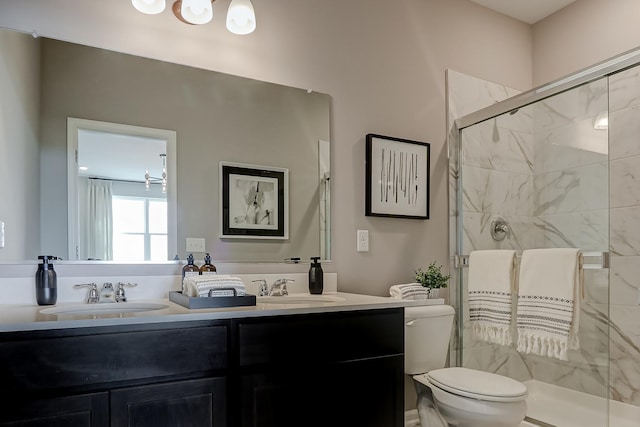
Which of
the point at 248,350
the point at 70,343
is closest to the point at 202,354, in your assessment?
the point at 248,350

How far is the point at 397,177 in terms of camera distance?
8.25ft

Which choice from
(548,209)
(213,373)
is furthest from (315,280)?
(548,209)

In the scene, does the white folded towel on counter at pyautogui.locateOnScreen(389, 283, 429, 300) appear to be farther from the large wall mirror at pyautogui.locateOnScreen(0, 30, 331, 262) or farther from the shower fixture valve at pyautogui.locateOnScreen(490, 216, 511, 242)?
the shower fixture valve at pyautogui.locateOnScreen(490, 216, 511, 242)

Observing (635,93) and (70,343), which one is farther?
(635,93)

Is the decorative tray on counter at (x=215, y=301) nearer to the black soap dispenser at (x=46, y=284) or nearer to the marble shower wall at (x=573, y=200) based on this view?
the black soap dispenser at (x=46, y=284)

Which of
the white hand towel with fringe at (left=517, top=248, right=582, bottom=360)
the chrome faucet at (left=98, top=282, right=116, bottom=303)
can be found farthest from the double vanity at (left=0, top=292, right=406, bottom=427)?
the white hand towel with fringe at (left=517, top=248, right=582, bottom=360)

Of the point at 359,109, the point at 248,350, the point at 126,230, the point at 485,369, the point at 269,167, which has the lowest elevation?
the point at 485,369

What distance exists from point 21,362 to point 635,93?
2972mm

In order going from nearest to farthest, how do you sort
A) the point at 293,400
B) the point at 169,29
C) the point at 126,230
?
the point at 293,400 → the point at 126,230 → the point at 169,29

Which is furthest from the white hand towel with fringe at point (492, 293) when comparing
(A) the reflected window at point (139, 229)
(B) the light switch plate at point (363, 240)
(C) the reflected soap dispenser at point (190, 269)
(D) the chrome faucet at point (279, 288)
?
(A) the reflected window at point (139, 229)

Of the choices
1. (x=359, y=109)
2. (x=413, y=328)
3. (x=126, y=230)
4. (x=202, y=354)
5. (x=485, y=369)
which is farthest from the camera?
(x=485, y=369)

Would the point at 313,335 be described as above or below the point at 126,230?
below

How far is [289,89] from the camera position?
7.31ft

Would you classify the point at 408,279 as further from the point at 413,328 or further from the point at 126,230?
the point at 126,230
